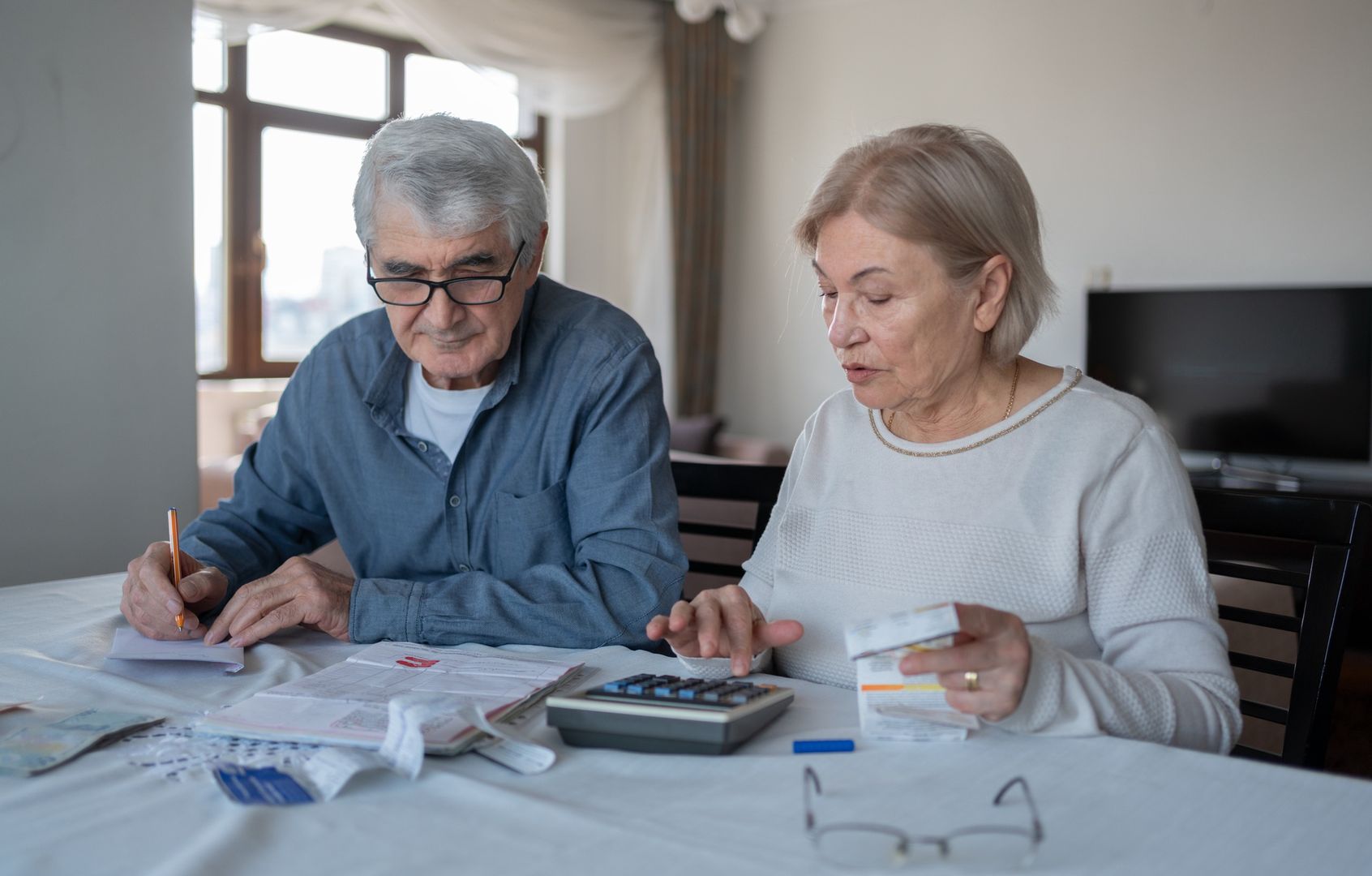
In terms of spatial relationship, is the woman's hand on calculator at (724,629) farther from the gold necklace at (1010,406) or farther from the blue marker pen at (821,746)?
the gold necklace at (1010,406)

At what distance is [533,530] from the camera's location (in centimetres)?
154

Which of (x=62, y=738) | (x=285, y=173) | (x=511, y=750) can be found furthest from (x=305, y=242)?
(x=511, y=750)

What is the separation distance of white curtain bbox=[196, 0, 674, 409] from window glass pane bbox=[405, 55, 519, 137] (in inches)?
5.6

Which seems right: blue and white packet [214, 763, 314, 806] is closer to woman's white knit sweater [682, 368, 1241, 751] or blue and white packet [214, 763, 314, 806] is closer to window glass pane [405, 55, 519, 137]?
woman's white knit sweater [682, 368, 1241, 751]

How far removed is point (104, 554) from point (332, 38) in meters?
3.70

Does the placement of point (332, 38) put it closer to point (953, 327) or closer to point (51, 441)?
point (51, 441)

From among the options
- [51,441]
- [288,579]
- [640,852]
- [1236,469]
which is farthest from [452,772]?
[1236,469]

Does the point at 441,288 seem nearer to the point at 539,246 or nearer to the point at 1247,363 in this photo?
the point at 539,246

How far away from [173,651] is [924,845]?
2.73ft

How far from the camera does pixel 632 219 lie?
6.14 m

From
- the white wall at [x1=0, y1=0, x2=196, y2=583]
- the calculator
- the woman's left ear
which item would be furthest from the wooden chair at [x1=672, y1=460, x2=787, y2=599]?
the white wall at [x1=0, y1=0, x2=196, y2=583]

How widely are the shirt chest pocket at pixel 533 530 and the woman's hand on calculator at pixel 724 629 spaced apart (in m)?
0.40

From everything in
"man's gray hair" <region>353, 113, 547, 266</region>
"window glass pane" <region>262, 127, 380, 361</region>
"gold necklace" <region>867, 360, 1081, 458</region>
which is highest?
"window glass pane" <region>262, 127, 380, 361</region>

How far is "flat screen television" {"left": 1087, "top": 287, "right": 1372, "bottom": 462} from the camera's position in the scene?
4324 mm
